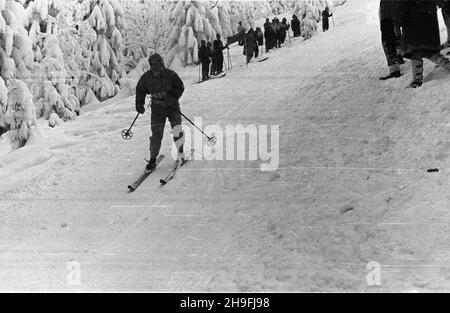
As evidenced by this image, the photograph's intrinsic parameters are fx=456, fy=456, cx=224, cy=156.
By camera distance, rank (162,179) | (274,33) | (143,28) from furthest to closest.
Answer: (143,28)
(274,33)
(162,179)

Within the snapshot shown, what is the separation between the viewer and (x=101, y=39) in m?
27.2

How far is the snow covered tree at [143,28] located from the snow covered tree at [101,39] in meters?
10.3

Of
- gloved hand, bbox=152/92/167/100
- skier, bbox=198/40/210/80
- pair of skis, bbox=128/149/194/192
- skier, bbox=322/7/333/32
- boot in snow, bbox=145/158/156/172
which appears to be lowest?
pair of skis, bbox=128/149/194/192

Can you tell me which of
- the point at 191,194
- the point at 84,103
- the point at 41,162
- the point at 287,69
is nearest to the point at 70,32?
the point at 84,103

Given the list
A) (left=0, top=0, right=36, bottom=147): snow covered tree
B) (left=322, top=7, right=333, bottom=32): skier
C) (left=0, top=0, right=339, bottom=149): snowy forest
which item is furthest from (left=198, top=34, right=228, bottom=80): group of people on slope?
(left=322, top=7, right=333, bottom=32): skier

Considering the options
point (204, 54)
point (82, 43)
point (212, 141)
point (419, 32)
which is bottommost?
point (212, 141)

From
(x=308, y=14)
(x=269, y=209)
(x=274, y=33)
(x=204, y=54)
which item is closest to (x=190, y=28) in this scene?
(x=274, y=33)

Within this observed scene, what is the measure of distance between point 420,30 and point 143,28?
34432 millimetres

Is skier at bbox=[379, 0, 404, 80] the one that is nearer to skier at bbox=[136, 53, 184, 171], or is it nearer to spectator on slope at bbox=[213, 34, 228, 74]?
skier at bbox=[136, 53, 184, 171]

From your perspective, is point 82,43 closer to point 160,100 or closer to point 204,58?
point 204,58

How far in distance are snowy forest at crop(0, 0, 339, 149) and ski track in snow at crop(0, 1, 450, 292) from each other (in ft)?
18.1

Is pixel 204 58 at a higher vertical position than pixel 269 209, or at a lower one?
higher

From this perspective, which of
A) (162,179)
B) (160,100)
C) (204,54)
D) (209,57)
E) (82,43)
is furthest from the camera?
(82,43)

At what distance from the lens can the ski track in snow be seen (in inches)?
182
